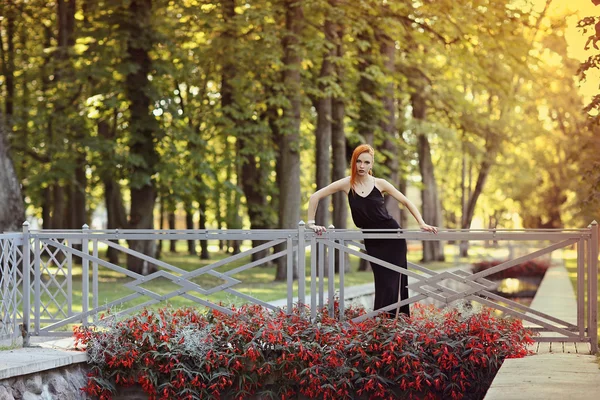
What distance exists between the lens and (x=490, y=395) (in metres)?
7.77

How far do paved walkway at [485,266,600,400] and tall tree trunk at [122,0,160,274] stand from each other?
52.2 feet

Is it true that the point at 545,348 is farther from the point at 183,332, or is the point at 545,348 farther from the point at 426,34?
the point at 426,34

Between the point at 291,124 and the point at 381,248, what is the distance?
1423 cm

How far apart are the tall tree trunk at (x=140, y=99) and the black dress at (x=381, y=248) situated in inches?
587

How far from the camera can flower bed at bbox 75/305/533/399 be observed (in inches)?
394

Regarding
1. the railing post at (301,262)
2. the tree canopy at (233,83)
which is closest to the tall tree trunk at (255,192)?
the tree canopy at (233,83)

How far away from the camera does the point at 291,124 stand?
81.8ft

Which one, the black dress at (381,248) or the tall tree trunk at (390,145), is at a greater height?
the tall tree trunk at (390,145)

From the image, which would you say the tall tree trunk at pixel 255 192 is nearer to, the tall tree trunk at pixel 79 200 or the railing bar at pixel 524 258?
the tall tree trunk at pixel 79 200

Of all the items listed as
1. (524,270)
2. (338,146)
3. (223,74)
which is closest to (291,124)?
(223,74)

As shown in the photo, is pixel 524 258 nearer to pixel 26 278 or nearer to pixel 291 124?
pixel 26 278

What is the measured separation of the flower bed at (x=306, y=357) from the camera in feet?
32.9

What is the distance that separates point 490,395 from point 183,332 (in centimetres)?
366

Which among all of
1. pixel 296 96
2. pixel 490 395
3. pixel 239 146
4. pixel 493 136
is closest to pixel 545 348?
pixel 490 395
